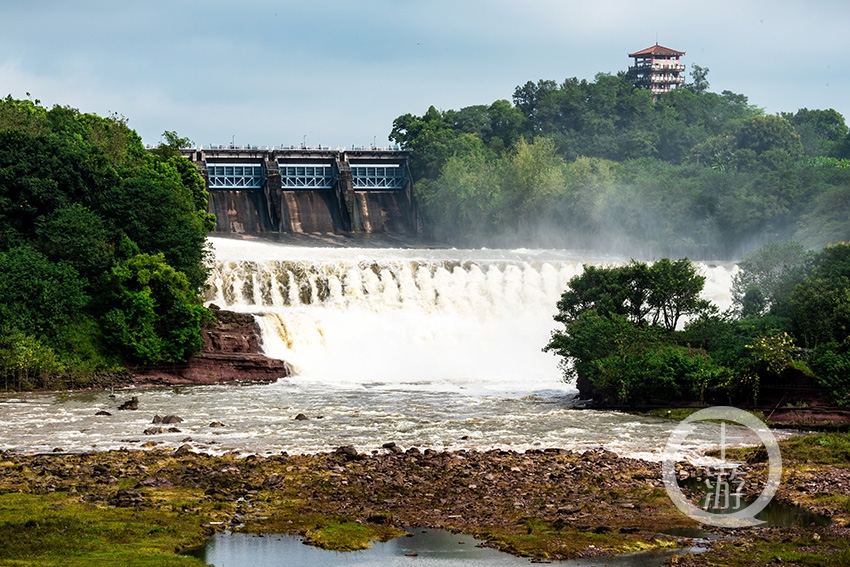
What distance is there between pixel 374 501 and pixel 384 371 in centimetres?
3179

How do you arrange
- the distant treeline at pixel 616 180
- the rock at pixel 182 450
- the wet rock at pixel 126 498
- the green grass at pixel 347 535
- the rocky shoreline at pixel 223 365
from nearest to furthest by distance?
the green grass at pixel 347 535 → the wet rock at pixel 126 498 → the rock at pixel 182 450 → the rocky shoreline at pixel 223 365 → the distant treeline at pixel 616 180

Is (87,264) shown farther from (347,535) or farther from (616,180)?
(616,180)

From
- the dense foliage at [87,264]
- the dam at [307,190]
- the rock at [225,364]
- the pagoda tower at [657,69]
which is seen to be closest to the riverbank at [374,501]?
the dense foliage at [87,264]

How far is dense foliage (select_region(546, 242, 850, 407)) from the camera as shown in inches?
1729

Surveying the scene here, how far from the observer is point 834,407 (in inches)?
1654

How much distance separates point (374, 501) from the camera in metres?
30.5

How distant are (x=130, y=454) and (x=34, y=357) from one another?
19.0 meters

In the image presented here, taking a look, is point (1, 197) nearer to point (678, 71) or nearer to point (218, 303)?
point (218, 303)

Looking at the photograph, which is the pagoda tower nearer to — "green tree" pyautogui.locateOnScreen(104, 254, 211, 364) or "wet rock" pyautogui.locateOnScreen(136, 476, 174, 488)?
"green tree" pyautogui.locateOnScreen(104, 254, 211, 364)

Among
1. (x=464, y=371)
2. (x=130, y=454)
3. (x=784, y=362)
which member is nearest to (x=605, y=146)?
(x=464, y=371)

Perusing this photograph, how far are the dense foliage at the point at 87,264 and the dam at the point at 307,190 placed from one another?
33.7 meters

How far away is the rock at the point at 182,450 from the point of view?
3626 cm

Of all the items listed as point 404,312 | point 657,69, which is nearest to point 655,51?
point 657,69
